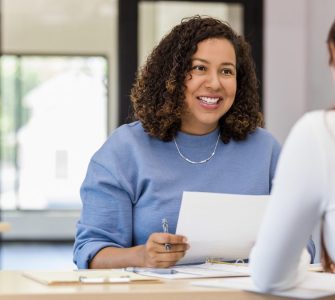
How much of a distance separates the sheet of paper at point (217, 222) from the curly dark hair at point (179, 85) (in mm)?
361

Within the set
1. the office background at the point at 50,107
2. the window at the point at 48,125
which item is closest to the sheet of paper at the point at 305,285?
the office background at the point at 50,107

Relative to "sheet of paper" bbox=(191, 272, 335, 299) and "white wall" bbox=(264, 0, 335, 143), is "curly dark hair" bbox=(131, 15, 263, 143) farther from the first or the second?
"white wall" bbox=(264, 0, 335, 143)

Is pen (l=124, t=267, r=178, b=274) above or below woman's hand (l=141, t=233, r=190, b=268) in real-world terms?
below

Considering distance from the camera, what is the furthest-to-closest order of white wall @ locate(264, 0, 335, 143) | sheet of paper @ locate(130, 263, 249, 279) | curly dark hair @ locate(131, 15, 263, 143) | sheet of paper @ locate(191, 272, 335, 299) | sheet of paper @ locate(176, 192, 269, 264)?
white wall @ locate(264, 0, 335, 143) < curly dark hair @ locate(131, 15, 263, 143) < sheet of paper @ locate(176, 192, 269, 264) < sheet of paper @ locate(130, 263, 249, 279) < sheet of paper @ locate(191, 272, 335, 299)

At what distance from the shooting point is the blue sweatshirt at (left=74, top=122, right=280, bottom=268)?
7.81ft

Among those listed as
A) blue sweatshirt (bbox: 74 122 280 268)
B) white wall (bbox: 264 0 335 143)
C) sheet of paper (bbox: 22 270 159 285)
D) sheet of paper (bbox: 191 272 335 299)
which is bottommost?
sheet of paper (bbox: 22 270 159 285)

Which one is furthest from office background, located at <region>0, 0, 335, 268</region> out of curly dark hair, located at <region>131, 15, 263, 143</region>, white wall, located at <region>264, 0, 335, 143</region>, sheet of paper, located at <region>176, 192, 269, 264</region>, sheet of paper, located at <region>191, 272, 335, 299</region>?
sheet of paper, located at <region>191, 272, 335, 299</region>

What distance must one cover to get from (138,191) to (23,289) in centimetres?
68

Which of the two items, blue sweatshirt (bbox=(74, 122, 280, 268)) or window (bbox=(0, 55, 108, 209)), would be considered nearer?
blue sweatshirt (bbox=(74, 122, 280, 268))

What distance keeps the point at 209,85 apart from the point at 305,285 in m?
0.84

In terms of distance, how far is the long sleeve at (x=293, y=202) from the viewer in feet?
4.75

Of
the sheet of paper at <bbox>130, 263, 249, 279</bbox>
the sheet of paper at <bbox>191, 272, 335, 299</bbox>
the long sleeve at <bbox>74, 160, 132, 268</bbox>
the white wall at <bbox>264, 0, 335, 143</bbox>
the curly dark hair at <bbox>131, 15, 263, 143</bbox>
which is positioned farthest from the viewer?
the white wall at <bbox>264, 0, 335, 143</bbox>

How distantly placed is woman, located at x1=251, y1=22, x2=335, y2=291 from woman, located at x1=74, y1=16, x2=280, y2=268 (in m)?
0.82

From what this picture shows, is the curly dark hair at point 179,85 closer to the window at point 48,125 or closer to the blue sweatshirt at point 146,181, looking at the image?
the blue sweatshirt at point 146,181
